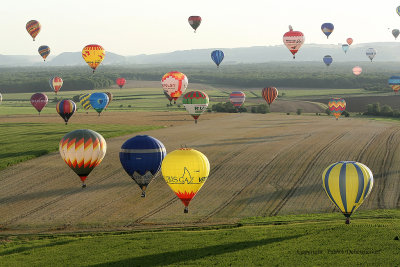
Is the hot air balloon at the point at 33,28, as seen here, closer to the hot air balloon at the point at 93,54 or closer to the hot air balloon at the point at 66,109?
the hot air balloon at the point at 93,54

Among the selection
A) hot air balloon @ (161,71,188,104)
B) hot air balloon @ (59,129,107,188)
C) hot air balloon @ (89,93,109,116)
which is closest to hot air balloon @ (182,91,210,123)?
hot air balloon @ (161,71,188,104)

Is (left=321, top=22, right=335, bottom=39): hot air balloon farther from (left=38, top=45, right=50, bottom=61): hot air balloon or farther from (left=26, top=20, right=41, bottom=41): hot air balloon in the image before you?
(left=38, top=45, right=50, bottom=61): hot air balloon

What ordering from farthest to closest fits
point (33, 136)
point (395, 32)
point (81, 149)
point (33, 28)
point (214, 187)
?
point (395, 32)
point (33, 28)
point (33, 136)
point (214, 187)
point (81, 149)

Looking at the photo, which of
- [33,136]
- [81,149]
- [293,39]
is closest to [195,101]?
[33,136]

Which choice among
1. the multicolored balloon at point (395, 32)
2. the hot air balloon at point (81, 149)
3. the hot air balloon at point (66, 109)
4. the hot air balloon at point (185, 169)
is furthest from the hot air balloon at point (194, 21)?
the multicolored balloon at point (395, 32)

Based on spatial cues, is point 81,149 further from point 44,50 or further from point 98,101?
point 44,50
